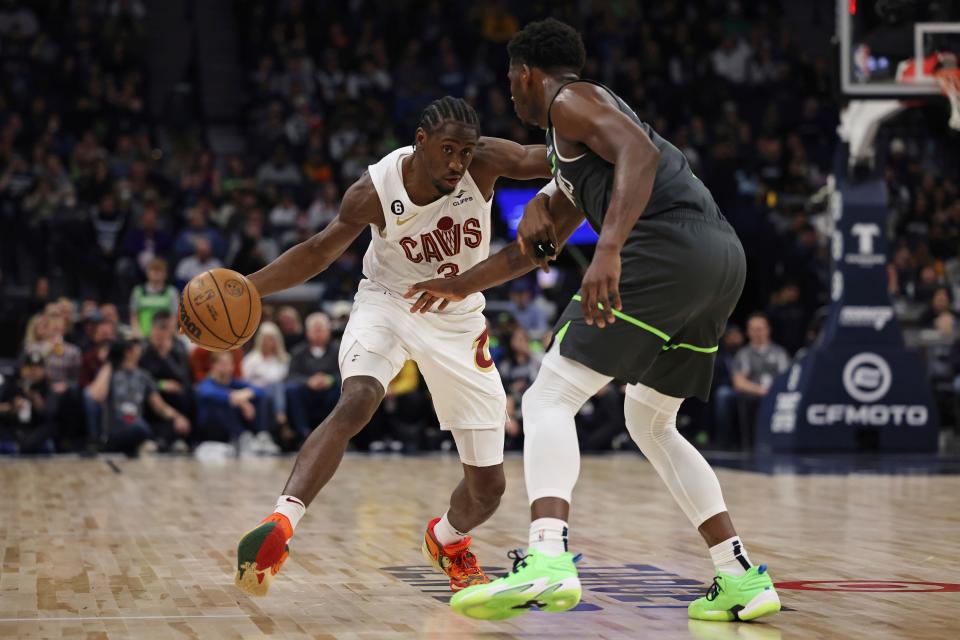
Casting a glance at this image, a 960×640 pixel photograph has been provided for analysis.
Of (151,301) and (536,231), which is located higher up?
(536,231)

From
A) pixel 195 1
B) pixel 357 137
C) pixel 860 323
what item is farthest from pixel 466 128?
pixel 195 1

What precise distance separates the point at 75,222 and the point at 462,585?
448 inches

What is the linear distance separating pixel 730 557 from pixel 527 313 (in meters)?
10.8

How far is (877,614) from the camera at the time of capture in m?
4.41

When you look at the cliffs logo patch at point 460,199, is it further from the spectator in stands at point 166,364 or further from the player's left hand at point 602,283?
the spectator in stands at point 166,364

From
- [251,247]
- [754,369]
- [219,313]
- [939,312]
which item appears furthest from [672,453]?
[939,312]

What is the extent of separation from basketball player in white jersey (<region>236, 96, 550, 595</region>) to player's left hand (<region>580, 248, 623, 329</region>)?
120 centimetres

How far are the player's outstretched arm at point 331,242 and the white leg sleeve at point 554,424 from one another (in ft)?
3.80

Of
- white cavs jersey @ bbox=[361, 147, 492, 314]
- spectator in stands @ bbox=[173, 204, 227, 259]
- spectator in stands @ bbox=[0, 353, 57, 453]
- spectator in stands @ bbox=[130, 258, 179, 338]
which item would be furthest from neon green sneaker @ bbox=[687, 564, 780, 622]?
spectator in stands @ bbox=[173, 204, 227, 259]

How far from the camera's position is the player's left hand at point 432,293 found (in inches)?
191

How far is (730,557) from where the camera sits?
441cm

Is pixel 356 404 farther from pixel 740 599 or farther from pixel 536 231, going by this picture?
pixel 740 599

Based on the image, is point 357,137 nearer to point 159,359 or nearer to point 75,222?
point 75,222

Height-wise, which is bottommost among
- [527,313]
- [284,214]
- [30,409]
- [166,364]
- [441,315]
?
[30,409]
